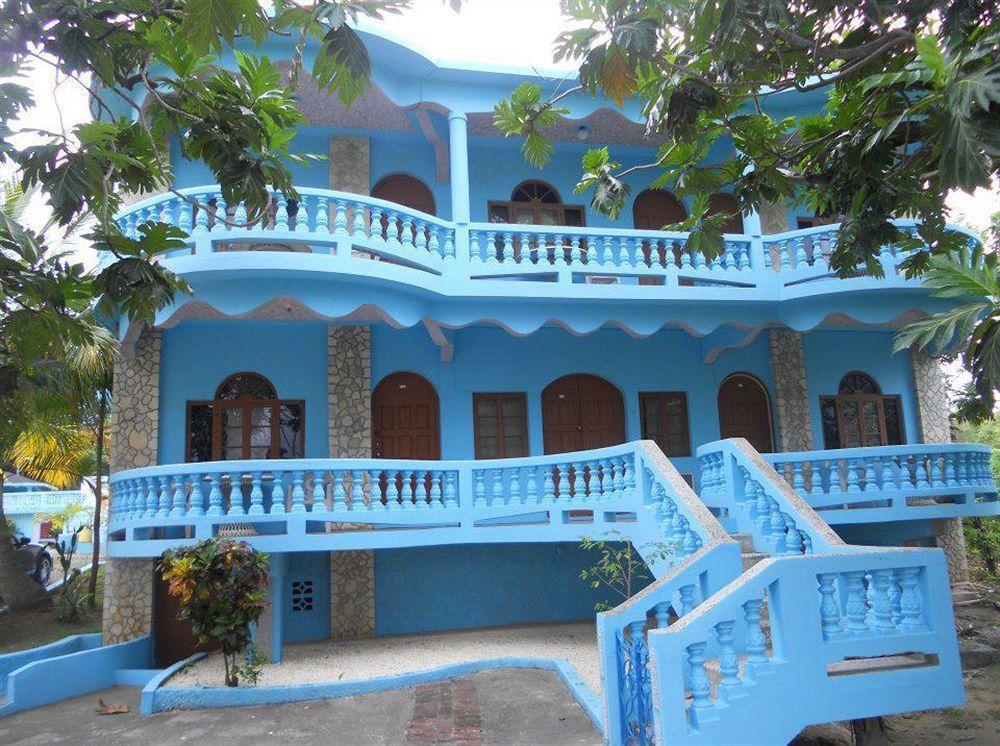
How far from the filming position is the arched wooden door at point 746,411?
40.7 ft

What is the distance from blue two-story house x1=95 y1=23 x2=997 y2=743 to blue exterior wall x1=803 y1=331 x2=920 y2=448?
5 centimetres

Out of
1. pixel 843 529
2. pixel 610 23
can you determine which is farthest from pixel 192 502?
pixel 843 529

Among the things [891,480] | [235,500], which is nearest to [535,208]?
[891,480]

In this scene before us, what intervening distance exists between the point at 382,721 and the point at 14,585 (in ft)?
31.1

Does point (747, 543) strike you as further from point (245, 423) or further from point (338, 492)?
point (245, 423)

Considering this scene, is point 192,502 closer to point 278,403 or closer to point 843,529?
point 278,403

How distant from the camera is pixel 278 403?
10.8 meters

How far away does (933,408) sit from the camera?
12805 mm

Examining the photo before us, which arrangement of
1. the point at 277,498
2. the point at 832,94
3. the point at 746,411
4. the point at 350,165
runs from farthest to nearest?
the point at 746,411
the point at 350,165
the point at 277,498
the point at 832,94

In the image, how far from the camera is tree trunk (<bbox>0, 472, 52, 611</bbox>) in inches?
514

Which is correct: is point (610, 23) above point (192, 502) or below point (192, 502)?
above

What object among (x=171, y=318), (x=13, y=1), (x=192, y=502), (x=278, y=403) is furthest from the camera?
(x=278, y=403)

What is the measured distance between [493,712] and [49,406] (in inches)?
350

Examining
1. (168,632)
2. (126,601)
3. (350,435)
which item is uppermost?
(350,435)
